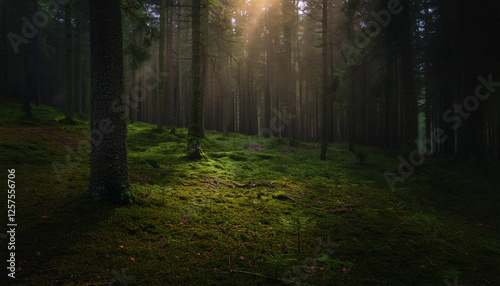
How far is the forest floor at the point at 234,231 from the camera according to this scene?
3264 mm

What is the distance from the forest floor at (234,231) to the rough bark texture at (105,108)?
0.49m

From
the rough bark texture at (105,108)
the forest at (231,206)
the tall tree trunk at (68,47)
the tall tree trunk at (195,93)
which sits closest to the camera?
the forest at (231,206)

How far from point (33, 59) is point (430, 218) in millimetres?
35695

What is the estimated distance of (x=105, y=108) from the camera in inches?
180

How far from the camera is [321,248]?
14.1ft

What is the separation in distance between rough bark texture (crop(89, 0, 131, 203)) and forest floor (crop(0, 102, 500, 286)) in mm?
490

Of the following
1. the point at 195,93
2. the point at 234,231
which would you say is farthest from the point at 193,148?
the point at 234,231

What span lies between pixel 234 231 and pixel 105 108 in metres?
3.64

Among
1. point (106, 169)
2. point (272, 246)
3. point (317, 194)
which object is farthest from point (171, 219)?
point (317, 194)

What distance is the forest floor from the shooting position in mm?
3264

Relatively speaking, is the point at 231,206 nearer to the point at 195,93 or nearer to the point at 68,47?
the point at 195,93

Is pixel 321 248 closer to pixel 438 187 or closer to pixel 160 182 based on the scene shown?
pixel 160 182

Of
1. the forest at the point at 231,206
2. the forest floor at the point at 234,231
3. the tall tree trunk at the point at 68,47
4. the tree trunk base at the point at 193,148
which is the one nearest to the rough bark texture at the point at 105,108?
the forest at the point at 231,206

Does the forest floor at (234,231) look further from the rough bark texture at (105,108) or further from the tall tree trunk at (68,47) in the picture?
the tall tree trunk at (68,47)
